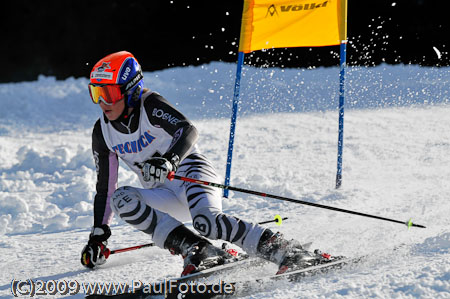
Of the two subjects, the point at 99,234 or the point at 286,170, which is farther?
the point at 286,170

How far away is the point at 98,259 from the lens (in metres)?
3.23

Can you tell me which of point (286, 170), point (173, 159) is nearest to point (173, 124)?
point (173, 159)

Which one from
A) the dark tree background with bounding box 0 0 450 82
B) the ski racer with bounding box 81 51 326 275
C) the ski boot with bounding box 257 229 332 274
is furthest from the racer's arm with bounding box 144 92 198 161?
the dark tree background with bounding box 0 0 450 82

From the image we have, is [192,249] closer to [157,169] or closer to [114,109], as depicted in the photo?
[157,169]

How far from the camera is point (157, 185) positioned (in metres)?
3.18

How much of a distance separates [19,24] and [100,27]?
1376mm

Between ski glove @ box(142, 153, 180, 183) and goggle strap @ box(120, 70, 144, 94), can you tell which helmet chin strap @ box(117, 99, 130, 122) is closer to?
goggle strap @ box(120, 70, 144, 94)

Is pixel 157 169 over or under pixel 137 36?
under

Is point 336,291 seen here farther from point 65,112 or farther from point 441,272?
point 65,112

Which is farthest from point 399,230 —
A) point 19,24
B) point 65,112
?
point 19,24

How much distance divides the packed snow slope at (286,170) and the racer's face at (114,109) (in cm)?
84

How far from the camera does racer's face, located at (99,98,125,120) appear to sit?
121 inches

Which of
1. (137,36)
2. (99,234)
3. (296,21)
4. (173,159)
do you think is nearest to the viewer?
(173,159)

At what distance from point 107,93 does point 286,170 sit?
8.95ft
